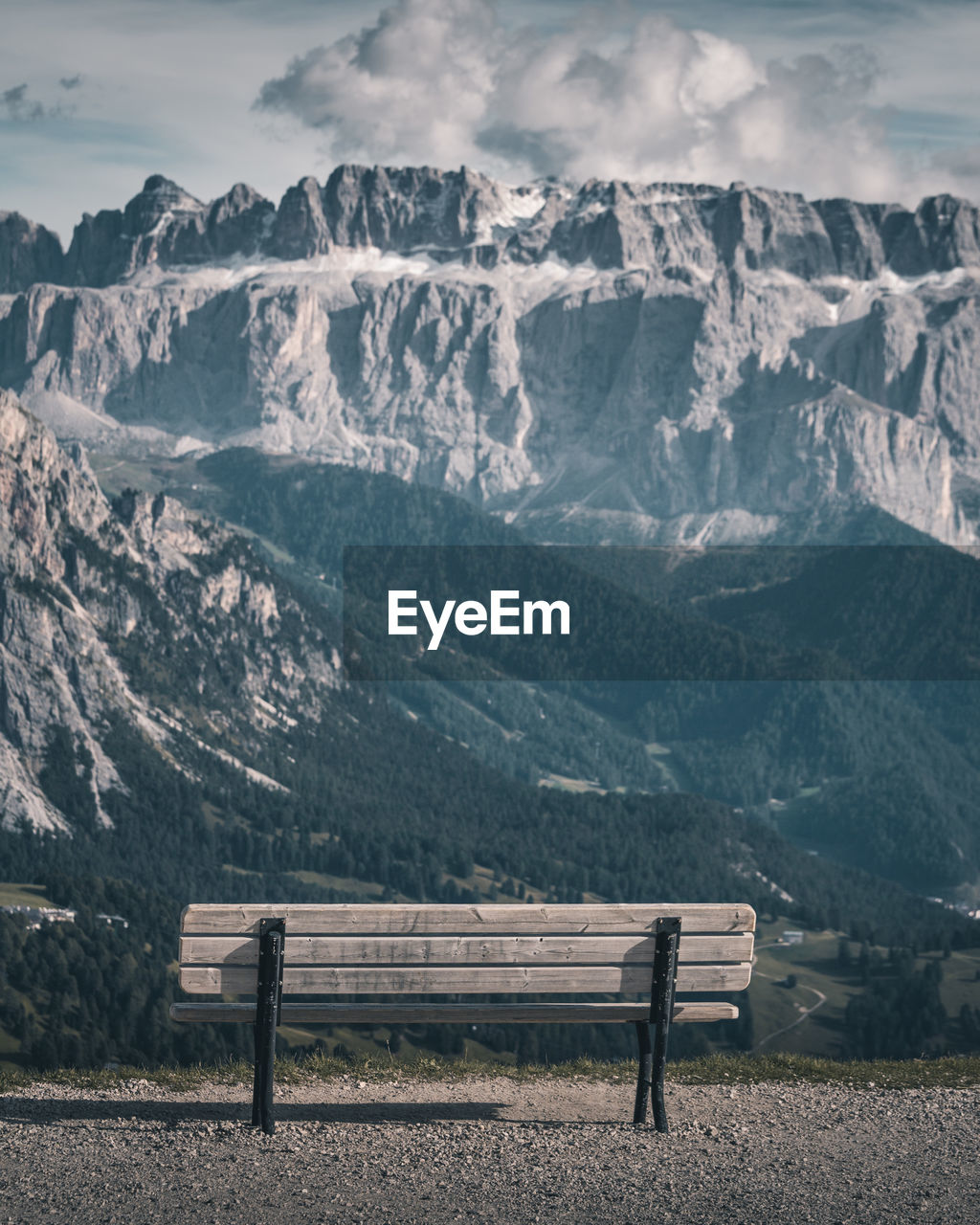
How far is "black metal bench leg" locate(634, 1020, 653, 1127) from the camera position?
25438 millimetres

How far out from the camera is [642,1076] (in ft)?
83.8

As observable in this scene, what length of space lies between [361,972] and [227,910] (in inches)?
93.1

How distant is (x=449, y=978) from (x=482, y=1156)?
8.90ft

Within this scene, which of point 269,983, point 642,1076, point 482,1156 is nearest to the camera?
point 482,1156

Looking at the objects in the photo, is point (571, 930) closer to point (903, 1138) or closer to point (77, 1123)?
point (903, 1138)

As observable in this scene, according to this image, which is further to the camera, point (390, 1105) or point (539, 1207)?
point (390, 1105)

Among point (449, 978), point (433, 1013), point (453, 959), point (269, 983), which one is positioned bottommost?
point (433, 1013)

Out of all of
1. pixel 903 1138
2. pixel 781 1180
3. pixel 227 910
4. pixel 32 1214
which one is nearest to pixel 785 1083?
pixel 903 1138

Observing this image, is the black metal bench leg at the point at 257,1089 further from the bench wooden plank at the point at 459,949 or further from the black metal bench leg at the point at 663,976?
the black metal bench leg at the point at 663,976

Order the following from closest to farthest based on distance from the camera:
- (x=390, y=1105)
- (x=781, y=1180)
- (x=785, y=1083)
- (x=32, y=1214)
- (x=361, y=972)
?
(x=32, y=1214)
(x=781, y=1180)
(x=361, y=972)
(x=390, y=1105)
(x=785, y=1083)

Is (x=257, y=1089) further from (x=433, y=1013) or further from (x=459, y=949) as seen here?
(x=459, y=949)

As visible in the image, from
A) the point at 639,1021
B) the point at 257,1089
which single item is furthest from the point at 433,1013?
the point at 639,1021

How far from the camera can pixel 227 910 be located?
24.1 m

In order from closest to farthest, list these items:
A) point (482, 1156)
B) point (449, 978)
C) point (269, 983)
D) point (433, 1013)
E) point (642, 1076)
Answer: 1. point (482, 1156)
2. point (269, 983)
3. point (449, 978)
4. point (433, 1013)
5. point (642, 1076)
